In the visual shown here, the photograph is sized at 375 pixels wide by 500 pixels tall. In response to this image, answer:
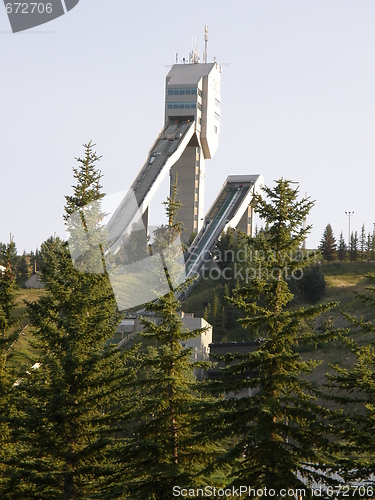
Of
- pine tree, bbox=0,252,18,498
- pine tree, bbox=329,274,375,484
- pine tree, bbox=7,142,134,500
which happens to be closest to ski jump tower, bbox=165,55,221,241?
pine tree, bbox=0,252,18,498

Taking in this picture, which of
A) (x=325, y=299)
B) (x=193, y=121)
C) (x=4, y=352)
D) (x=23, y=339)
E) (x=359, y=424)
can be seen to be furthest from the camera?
(x=193, y=121)

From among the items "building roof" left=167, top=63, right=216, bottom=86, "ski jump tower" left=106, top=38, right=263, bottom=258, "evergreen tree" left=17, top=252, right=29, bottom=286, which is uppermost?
"building roof" left=167, top=63, right=216, bottom=86

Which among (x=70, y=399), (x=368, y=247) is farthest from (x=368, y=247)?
(x=70, y=399)

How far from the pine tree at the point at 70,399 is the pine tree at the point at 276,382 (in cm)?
491

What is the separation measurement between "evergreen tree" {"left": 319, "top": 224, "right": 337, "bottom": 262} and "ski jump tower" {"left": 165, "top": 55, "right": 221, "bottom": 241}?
17390mm

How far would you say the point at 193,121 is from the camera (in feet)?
336

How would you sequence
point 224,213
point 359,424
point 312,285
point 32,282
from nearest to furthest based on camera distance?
point 359,424 < point 312,285 < point 32,282 < point 224,213

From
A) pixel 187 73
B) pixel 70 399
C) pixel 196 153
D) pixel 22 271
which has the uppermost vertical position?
pixel 187 73

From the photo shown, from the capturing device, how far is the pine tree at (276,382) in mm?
18719

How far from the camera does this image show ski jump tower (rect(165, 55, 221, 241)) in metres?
103

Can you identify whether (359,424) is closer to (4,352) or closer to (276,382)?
(276,382)

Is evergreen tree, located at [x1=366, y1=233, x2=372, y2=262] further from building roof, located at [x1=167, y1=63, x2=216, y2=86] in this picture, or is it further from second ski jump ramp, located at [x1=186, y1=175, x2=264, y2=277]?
building roof, located at [x1=167, y1=63, x2=216, y2=86]

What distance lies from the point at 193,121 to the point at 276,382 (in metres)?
85.3

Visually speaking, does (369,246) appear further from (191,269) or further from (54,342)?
(54,342)
